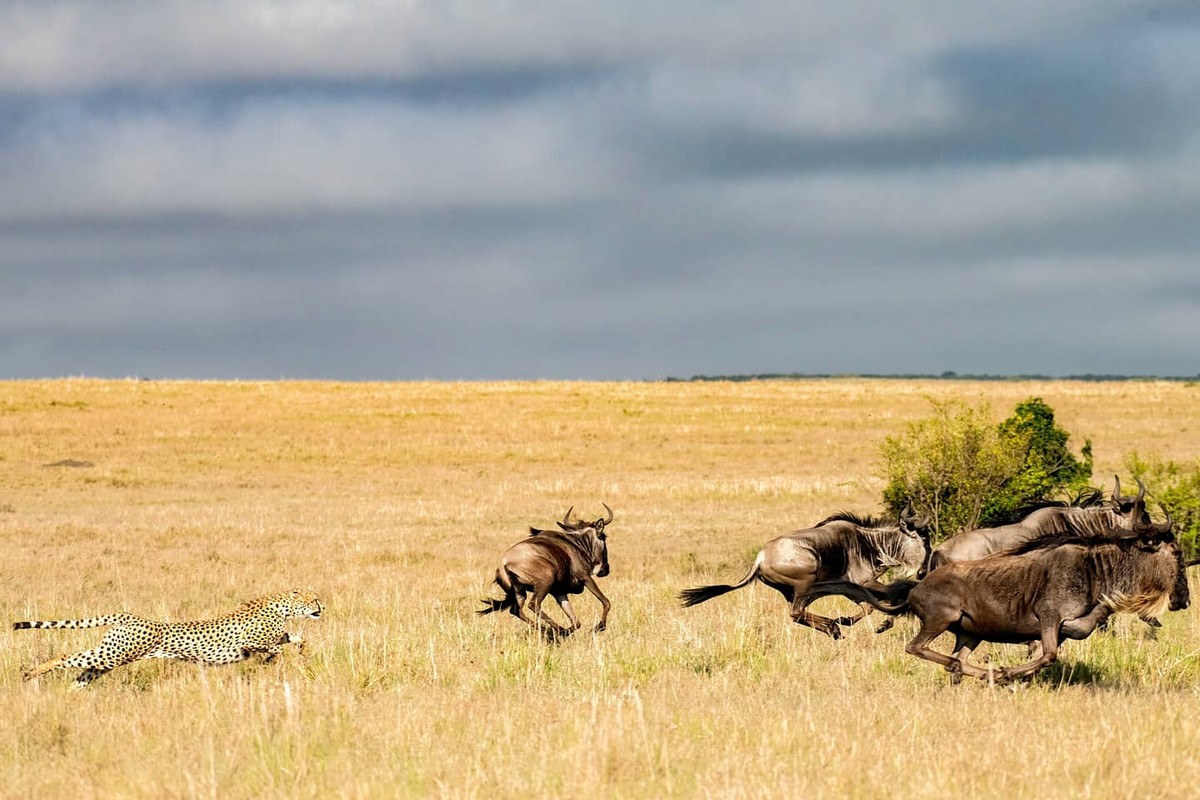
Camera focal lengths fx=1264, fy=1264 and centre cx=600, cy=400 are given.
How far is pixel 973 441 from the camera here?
20531mm

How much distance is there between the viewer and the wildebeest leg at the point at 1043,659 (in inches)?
322

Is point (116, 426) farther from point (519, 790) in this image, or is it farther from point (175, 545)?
point (519, 790)

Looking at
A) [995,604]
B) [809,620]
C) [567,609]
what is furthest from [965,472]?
[995,604]

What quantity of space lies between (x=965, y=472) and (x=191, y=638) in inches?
571

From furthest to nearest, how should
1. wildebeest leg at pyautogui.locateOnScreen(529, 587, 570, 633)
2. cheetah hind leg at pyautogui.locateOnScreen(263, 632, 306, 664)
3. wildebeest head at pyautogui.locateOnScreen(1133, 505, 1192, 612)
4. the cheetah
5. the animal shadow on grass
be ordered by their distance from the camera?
wildebeest leg at pyautogui.locateOnScreen(529, 587, 570, 633), cheetah hind leg at pyautogui.locateOnScreen(263, 632, 306, 664), the animal shadow on grass, the cheetah, wildebeest head at pyautogui.locateOnScreen(1133, 505, 1192, 612)

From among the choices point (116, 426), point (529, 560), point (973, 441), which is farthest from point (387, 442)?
point (529, 560)

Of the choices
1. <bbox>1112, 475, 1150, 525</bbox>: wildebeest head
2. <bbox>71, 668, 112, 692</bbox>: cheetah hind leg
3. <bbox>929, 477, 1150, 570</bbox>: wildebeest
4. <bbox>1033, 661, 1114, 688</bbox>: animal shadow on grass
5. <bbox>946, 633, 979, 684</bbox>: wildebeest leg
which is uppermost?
<bbox>1112, 475, 1150, 525</bbox>: wildebeest head

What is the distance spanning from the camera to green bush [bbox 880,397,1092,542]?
2052 centimetres

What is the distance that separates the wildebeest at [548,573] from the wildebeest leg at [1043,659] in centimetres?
405

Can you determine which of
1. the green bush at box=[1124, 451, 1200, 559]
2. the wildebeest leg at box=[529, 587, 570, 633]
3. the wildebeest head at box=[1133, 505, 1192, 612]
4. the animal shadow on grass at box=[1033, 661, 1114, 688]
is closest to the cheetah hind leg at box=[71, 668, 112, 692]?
the wildebeest leg at box=[529, 587, 570, 633]

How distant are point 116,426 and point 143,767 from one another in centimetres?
4999

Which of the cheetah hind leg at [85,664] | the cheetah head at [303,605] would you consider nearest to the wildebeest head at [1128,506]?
the cheetah head at [303,605]

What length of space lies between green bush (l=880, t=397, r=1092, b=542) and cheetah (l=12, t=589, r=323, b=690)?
499 inches

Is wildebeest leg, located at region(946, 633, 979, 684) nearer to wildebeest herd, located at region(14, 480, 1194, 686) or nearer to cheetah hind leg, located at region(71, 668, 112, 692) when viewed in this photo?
wildebeest herd, located at region(14, 480, 1194, 686)
